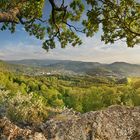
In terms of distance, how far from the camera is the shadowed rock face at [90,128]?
22.2ft

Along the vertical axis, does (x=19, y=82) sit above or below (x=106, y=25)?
below

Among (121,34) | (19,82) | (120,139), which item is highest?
(121,34)

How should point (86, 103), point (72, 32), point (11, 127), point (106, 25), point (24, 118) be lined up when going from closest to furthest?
point (11, 127)
point (24, 118)
point (106, 25)
point (72, 32)
point (86, 103)

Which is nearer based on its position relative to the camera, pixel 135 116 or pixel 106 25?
pixel 135 116

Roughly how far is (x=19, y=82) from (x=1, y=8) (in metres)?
159

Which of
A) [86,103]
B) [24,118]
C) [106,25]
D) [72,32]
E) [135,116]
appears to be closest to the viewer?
[135,116]

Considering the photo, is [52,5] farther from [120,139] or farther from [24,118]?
[120,139]

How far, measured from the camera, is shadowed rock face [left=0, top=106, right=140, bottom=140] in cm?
675

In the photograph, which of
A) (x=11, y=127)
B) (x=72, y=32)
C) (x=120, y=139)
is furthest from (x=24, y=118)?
(x=72, y=32)

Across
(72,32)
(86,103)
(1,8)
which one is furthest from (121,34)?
(86,103)

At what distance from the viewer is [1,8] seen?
15.0 m

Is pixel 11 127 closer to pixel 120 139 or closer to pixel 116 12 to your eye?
pixel 120 139

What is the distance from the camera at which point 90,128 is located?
7.08 m

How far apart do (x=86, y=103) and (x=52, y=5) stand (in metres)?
82.8
